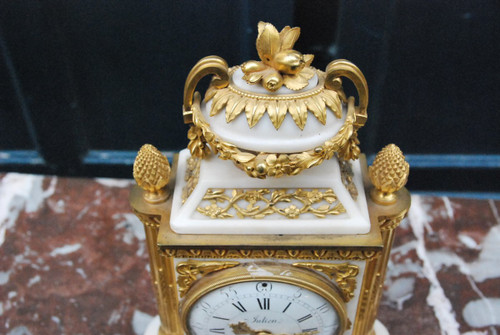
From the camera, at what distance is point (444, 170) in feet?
4.95

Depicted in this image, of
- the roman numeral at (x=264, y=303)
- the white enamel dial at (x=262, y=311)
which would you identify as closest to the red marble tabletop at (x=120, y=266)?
the white enamel dial at (x=262, y=311)

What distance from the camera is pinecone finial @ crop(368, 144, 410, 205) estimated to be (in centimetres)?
73

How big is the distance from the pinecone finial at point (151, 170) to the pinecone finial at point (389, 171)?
1.17 ft

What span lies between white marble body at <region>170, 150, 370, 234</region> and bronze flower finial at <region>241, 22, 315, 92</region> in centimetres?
15

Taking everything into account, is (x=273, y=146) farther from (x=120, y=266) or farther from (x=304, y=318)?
(x=120, y=266)

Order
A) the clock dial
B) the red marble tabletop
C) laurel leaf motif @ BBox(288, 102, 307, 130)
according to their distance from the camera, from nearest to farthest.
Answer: laurel leaf motif @ BBox(288, 102, 307, 130) → the clock dial → the red marble tabletop

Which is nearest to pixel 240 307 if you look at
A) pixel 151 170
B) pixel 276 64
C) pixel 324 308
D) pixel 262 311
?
pixel 262 311

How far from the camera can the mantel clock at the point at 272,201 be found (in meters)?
0.67

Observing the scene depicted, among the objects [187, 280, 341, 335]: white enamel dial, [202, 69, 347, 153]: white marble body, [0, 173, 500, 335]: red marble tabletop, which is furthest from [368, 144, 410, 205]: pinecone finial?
[0, 173, 500, 335]: red marble tabletop

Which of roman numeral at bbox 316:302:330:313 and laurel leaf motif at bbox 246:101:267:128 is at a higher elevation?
laurel leaf motif at bbox 246:101:267:128

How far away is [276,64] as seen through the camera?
0.67m

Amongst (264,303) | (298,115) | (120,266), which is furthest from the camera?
(120,266)

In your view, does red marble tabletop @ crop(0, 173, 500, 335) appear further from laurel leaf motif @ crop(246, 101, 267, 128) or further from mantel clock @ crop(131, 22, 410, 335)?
laurel leaf motif @ crop(246, 101, 267, 128)

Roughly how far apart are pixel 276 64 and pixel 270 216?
239 millimetres
